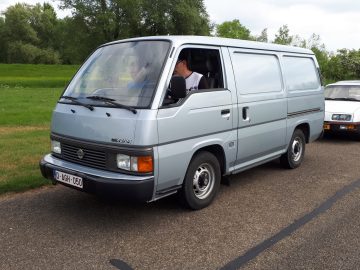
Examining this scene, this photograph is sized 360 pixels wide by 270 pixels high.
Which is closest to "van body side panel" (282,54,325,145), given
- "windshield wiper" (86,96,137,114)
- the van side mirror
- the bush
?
the van side mirror

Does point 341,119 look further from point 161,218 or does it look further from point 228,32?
point 228,32

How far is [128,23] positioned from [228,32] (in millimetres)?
31058

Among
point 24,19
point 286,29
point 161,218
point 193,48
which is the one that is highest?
point 24,19

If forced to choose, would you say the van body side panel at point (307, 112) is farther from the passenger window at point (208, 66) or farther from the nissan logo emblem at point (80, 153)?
the nissan logo emblem at point (80, 153)

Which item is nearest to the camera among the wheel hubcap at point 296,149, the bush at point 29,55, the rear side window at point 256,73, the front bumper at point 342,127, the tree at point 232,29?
the rear side window at point 256,73

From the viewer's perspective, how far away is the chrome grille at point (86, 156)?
14.5 feet

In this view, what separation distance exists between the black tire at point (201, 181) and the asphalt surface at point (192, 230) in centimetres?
14

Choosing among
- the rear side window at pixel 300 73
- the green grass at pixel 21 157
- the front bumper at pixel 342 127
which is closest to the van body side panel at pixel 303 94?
the rear side window at pixel 300 73

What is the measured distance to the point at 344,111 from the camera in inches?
388

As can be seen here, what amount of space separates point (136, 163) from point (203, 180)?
123 centimetres

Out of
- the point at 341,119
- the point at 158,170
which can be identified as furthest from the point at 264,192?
the point at 341,119

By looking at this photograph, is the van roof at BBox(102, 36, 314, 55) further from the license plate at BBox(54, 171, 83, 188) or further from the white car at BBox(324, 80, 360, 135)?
the white car at BBox(324, 80, 360, 135)

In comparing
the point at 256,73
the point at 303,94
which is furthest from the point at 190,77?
the point at 303,94

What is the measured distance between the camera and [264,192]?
19.4 feet
